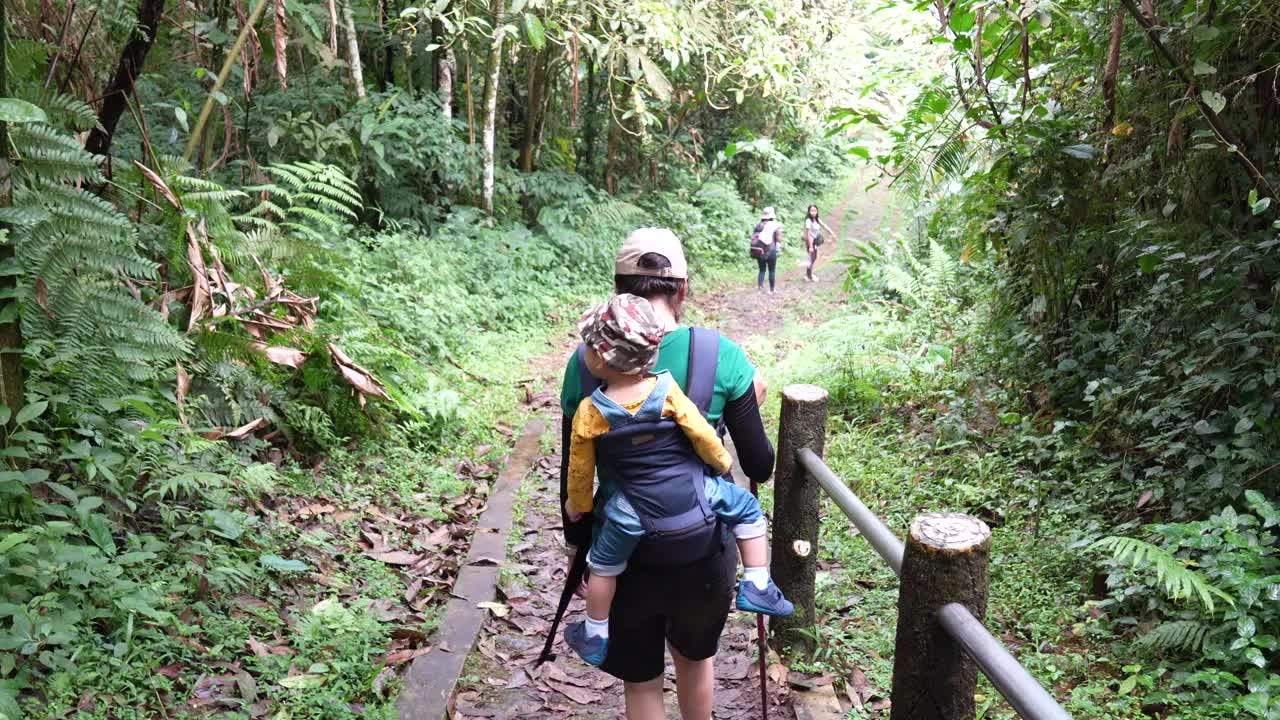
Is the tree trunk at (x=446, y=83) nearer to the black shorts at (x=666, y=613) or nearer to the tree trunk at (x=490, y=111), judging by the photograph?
the tree trunk at (x=490, y=111)

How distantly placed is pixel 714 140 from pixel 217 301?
1775 centimetres

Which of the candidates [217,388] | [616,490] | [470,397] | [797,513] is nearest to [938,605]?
[616,490]

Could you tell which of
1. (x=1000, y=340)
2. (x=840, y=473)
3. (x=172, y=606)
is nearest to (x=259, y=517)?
(x=172, y=606)

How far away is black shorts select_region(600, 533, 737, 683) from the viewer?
107 inches

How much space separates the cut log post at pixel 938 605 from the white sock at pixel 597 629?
93 cm

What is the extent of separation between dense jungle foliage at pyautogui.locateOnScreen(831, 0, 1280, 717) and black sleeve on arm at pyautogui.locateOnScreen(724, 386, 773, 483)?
201 centimetres

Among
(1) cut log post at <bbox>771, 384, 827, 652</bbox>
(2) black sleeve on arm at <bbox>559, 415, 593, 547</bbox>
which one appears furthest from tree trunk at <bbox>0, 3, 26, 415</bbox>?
(1) cut log post at <bbox>771, 384, 827, 652</bbox>

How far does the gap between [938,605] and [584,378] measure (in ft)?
4.09

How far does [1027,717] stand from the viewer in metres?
1.80

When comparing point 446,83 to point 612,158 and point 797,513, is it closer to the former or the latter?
point 612,158

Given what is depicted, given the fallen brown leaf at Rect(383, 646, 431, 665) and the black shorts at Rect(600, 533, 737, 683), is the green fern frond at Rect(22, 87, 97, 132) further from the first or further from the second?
the black shorts at Rect(600, 533, 737, 683)

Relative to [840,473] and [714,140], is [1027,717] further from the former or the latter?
[714,140]

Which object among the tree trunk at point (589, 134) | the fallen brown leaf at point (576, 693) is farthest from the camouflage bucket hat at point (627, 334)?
the tree trunk at point (589, 134)

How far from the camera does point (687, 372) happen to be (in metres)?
2.74
